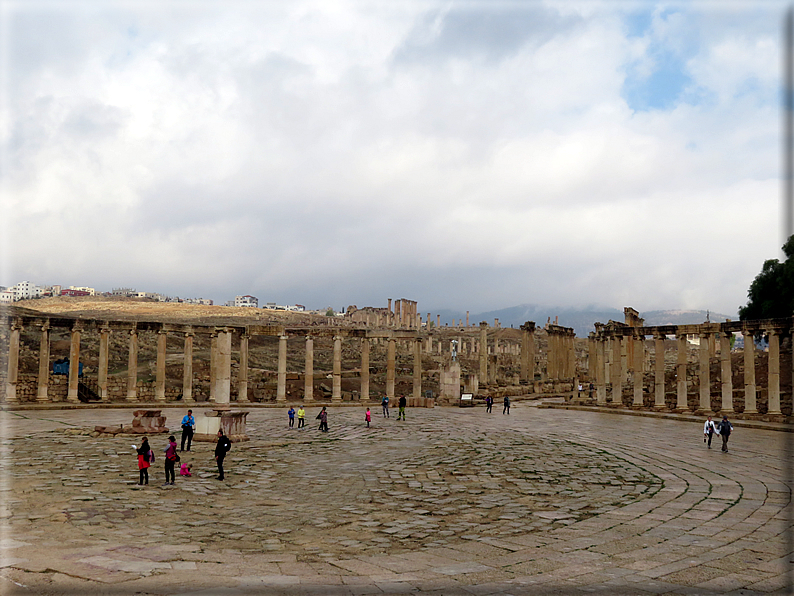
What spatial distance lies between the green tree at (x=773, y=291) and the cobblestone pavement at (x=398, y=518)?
35.3 meters

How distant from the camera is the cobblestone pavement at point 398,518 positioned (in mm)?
8047

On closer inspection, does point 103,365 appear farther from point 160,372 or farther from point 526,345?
point 526,345

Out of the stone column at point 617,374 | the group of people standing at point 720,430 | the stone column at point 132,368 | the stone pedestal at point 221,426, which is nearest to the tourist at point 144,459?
the stone pedestal at point 221,426

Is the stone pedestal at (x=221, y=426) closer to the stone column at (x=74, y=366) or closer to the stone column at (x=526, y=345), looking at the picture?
the stone column at (x=74, y=366)

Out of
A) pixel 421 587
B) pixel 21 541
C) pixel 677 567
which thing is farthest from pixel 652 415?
pixel 21 541

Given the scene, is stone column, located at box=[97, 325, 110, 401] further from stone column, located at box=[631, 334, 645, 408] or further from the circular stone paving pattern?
stone column, located at box=[631, 334, 645, 408]

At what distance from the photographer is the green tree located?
50.1 meters

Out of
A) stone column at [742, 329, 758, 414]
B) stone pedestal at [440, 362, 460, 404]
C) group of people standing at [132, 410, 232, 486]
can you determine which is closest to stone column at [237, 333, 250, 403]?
stone pedestal at [440, 362, 460, 404]

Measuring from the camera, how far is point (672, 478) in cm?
1552

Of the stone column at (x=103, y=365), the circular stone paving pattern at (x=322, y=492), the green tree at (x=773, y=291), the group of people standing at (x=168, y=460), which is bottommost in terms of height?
the circular stone paving pattern at (x=322, y=492)

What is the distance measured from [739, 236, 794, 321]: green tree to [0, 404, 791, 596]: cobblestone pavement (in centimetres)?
3527

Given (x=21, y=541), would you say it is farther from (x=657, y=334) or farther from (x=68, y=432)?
(x=657, y=334)

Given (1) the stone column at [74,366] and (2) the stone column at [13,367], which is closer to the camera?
(2) the stone column at [13,367]

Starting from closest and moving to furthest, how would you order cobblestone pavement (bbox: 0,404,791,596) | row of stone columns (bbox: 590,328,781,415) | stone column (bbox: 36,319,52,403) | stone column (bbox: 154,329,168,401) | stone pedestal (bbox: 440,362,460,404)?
cobblestone pavement (bbox: 0,404,791,596) → row of stone columns (bbox: 590,328,781,415) → stone column (bbox: 36,319,52,403) → stone column (bbox: 154,329,168,401) → stone pedestal (bbox: 440,362,460,404)
